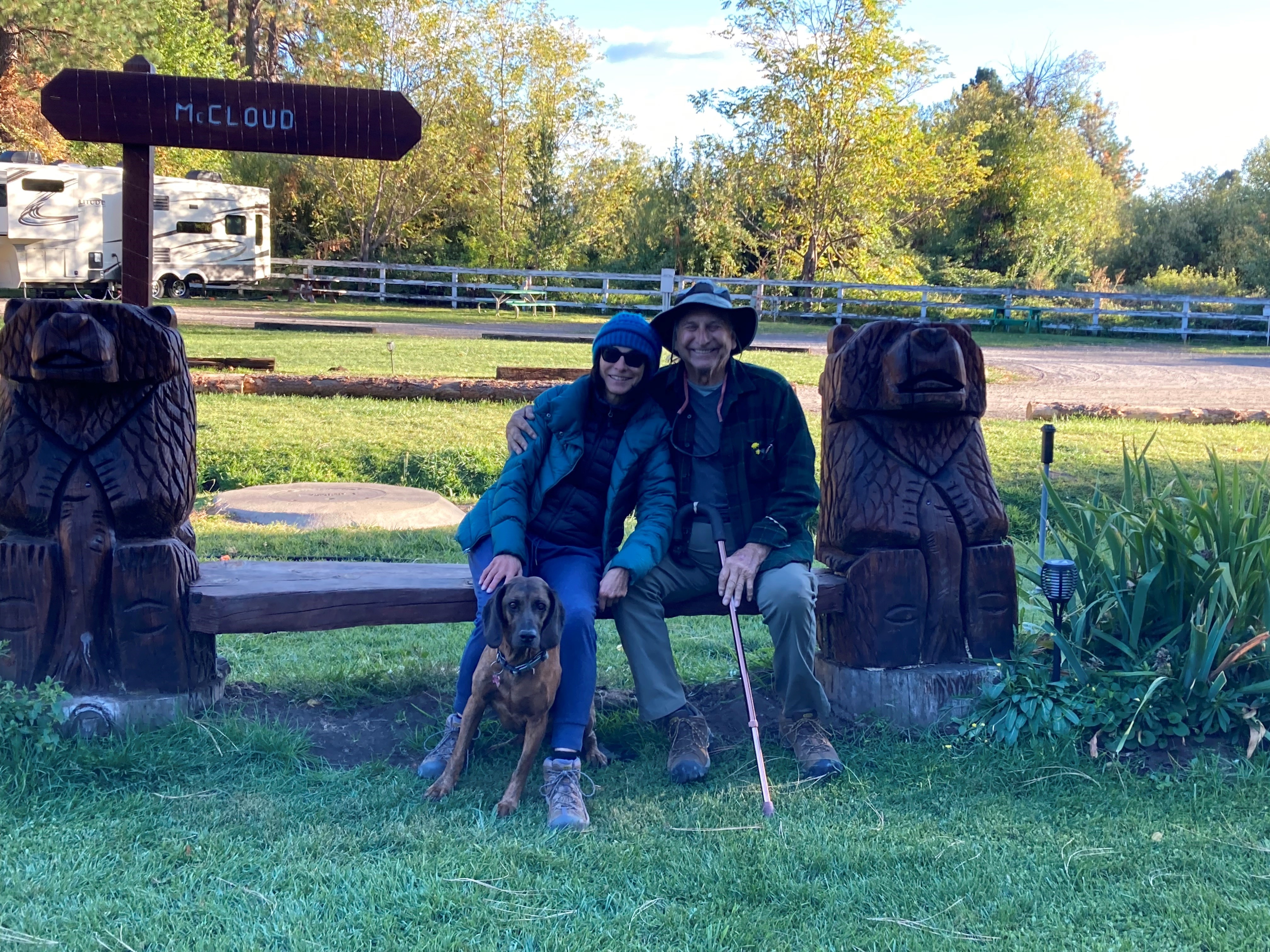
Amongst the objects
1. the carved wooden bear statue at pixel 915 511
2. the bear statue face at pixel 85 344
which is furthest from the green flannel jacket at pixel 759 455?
the bear statue face at pixel 85 344

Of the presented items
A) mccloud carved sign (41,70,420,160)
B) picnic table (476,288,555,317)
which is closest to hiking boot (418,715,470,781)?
mccloud carved sign (41,70,420,160)

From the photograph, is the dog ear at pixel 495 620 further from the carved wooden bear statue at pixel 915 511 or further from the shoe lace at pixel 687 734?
the carved wooden bear statue at pixel 915 511

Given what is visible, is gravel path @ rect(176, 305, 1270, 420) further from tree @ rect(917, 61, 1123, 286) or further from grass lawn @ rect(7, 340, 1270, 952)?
tree @ rect(917, 61, 1123, 286)

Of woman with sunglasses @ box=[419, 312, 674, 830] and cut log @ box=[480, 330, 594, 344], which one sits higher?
cut log @ box=[480, 330, 594, 344]

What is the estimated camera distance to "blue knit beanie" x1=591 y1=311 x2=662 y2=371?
12.3 feet

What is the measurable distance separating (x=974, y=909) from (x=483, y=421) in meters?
7.58

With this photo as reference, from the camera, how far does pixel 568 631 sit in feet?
11.6

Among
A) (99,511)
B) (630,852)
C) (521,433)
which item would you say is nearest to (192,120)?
(99,511)

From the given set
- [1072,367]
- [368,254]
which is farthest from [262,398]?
[368,254]

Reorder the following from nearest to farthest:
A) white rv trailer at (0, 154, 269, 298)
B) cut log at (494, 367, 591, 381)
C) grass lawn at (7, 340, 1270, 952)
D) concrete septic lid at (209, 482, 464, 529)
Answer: grass lawn at (7, 340, 1270, 952) → concrete septic lid at (209, 482, 464, 529) → cut log at (494, 367, 591, 381) → white rv trailer at (0, 154, 269, 298)

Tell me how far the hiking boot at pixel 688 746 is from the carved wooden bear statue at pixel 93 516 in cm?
165

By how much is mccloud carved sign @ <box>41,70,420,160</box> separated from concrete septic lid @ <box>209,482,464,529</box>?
272 cm

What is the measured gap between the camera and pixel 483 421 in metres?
9.89

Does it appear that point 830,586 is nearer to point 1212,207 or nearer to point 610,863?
point 610,863
